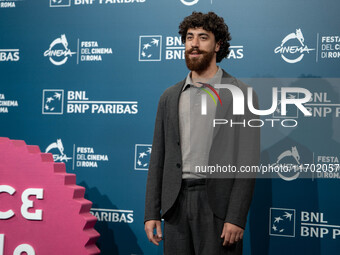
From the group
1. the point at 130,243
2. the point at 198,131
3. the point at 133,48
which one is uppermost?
the point at 133,48

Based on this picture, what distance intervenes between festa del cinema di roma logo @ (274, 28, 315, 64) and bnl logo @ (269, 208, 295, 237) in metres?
1.08

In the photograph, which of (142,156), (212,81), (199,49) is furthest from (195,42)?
(142,156)

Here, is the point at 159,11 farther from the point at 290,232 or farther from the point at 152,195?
the point at 290,232

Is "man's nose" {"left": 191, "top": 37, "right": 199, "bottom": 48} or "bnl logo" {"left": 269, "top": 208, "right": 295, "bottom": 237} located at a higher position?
"man's nose" {"left": 191, "top": 37, "right": 199, "bottom": 48}

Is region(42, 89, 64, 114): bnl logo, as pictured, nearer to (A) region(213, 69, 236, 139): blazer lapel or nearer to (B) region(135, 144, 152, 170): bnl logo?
(B) region(135, 144, 152, 170): bnl logo

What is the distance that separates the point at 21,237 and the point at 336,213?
2.24 meters

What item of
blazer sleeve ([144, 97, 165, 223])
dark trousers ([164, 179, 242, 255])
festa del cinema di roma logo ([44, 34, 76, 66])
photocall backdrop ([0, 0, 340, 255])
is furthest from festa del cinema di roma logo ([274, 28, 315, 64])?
festa del cinema di roma logo ([44, 34, 76, 66])

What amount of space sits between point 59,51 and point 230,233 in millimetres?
2347

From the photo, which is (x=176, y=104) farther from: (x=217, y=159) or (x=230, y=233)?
(x=230, y=233)

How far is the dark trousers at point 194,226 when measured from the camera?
8.55 feet

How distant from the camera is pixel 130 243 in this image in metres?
3.85

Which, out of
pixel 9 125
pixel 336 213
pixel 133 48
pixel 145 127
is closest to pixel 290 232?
pixel 336 213

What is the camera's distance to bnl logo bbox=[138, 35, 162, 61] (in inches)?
152

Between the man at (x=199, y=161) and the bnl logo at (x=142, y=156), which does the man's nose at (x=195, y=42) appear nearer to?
the man at (x=199, y=161)
